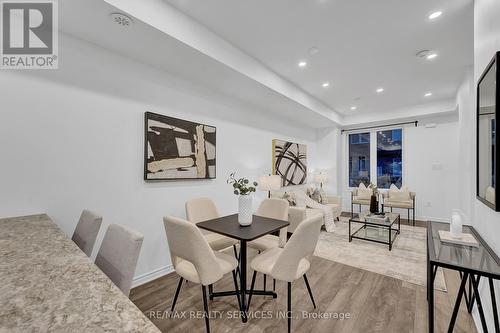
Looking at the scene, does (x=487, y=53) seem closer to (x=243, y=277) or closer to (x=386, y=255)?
(x=243, y=277)

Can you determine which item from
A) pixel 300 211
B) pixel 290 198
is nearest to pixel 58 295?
pixel 300 211

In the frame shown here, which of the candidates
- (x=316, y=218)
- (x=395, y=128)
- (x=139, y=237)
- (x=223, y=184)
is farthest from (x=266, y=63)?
(x=395, y=128)

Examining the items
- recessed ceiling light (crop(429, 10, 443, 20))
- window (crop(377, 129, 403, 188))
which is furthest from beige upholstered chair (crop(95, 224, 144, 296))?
window (crop(377, 129, 403, 188))

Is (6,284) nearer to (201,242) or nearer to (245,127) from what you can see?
(201,242)

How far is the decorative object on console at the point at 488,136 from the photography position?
132 centimetres

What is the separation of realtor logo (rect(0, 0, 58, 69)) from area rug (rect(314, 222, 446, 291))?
4.00 m

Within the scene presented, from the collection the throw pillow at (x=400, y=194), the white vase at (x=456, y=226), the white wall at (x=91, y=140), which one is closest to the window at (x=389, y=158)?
the throw pillow at (x=400, y=194)

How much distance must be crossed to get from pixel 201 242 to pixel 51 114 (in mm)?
1806

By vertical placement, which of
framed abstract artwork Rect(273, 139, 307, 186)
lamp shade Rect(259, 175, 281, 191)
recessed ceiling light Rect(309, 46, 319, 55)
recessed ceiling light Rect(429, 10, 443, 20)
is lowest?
lamp shade Rect(259, 175, 281, 191)

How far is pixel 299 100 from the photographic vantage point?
4078 mm

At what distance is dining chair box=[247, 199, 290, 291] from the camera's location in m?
2.48

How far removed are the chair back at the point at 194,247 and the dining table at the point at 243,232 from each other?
32 cm

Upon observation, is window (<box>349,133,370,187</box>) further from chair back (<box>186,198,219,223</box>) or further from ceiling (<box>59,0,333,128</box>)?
chair back (<box>186,198,219,223</box>)

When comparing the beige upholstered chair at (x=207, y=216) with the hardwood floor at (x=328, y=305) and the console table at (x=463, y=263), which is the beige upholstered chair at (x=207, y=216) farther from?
the console table at (x=463, y=263)
